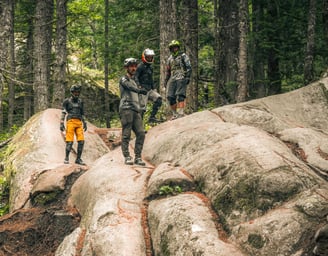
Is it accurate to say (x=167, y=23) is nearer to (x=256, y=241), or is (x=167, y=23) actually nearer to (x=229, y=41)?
(x=229, y=41)

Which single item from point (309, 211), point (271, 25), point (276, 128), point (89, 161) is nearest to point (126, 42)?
point (271, 25)

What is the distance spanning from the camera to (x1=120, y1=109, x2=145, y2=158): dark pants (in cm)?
1052

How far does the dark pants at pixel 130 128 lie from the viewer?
10523 mm

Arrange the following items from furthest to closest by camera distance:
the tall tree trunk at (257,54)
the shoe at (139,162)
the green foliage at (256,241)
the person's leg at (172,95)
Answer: the tall tree trunk at (257,54) → the person's leg at (172,95) → the shoe at (139,162) → the green foliage at (256,241)

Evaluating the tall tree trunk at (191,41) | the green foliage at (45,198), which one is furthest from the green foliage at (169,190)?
the tall tree trunk at (191,41)

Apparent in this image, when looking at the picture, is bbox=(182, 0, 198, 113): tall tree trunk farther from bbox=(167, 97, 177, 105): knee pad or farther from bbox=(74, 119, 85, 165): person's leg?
bbox=(74, 119, 85, 165): person's leg

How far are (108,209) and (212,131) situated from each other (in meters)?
3.46

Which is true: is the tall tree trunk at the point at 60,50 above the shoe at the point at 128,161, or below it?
above

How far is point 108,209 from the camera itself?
7906mm

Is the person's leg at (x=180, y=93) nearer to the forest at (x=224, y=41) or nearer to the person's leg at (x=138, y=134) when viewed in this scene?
the forest at (x=224, y=41)

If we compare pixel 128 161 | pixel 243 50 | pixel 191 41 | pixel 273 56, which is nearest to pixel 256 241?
pixel 128 161

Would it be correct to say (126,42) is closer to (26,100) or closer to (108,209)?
(26,100)

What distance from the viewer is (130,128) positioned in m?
10.6

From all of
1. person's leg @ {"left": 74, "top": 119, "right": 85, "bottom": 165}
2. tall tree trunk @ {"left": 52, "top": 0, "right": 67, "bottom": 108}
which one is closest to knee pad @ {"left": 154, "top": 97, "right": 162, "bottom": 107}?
person's leg @ {"left": 74, "top": 119, "right": 85, "bottom": 165}
